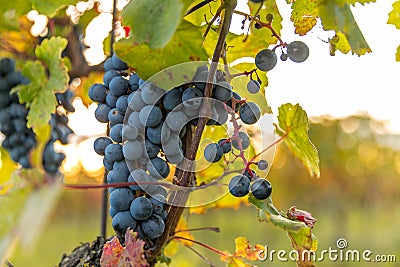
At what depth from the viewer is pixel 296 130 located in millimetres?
788

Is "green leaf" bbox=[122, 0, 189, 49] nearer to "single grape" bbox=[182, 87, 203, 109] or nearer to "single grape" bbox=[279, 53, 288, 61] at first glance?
"single grape" bbox=[182, 87, 203, 109]

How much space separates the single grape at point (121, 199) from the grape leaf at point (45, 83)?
0.31 m

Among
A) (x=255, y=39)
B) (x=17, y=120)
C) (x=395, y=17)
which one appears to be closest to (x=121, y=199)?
(x=255, y=39)

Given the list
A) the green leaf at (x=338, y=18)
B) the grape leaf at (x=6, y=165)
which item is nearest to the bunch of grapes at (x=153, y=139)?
the green leaf at (x=338, y=18)

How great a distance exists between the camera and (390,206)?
12.6 metres

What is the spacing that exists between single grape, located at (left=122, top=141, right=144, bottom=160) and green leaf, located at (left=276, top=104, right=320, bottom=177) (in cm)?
21

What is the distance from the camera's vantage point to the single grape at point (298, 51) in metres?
0.77

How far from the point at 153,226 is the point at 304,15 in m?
0.39

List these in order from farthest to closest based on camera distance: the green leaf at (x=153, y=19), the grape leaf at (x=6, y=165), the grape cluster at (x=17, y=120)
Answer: the grape leaf at (x=6, y=165), the grape cluster at (x=17, y=120), the green leaf at (x=153, y=19)

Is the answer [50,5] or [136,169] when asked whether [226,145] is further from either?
[50,5]

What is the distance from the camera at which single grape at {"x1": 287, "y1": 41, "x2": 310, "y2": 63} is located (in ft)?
2.53

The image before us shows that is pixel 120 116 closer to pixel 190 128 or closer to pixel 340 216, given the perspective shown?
pixel 190 128

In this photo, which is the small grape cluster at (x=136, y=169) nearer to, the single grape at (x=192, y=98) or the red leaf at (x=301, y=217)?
the single grape at (x=192, y=98)

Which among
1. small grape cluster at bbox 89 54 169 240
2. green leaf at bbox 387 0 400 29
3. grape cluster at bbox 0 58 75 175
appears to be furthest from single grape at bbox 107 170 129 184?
grape cluster at bbox 0 58 75 175
